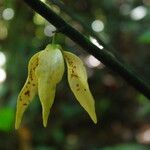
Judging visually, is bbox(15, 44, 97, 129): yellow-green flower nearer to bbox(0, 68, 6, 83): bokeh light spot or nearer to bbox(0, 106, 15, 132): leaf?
bbox(0, 106, 15, 132): leaf

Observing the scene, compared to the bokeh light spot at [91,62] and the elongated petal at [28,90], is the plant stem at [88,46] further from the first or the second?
the bokeh light spot at [91,62]

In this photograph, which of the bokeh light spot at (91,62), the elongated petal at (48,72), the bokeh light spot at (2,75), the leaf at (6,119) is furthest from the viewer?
the bokeh light spot at (91,62)

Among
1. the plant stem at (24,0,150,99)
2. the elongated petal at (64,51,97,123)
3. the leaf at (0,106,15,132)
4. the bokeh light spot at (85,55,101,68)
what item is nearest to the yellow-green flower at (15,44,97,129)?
the elongated petal at (64,51,97,123)

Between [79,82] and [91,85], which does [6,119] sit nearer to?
[79,82]

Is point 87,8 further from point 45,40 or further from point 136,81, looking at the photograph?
point 136,81

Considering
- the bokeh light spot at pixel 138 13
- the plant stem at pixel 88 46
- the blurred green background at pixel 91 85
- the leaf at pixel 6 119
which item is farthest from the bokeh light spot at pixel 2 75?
the plant stem at pixel 88 46

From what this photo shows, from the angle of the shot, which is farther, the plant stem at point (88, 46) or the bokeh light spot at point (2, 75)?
the bokeh light spot at point (2, 75)
